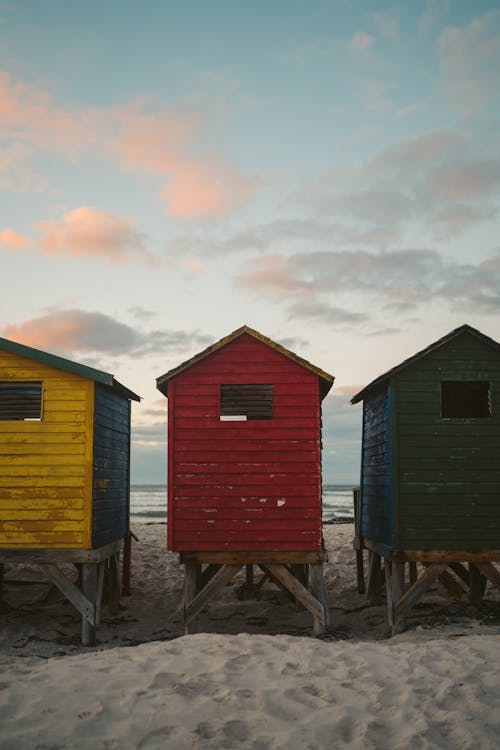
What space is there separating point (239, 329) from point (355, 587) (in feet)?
28.4

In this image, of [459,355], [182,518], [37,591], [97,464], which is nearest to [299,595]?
[182,518]

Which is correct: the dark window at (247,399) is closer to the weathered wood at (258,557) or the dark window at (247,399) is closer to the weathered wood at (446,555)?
the weathered wood at (258,557)

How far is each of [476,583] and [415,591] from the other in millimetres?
2719

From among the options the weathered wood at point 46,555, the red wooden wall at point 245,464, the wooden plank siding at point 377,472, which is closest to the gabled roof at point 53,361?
the red wooden wall at point 245,464

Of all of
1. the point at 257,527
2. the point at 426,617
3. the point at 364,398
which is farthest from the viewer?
the point at 364,398

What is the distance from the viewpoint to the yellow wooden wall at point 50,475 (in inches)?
475

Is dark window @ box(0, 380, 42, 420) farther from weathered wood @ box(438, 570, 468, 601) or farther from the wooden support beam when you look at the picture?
weathered wood @ box(438, 570, 468, 601)

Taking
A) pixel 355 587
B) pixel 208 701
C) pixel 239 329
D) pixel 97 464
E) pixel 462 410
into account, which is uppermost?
pixel 239 329

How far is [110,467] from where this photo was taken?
552 inches

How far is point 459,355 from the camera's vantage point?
12.6m

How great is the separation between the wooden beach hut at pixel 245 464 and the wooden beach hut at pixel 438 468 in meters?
1.53

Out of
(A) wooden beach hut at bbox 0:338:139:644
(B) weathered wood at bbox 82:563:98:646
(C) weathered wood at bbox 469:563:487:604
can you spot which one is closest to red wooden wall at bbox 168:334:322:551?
(A) wooden beach hut at bbox 0:338:139:644

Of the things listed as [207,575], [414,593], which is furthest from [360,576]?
[207,575]

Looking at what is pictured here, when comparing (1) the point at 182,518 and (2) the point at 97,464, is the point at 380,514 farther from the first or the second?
(2) the point at 97,464
